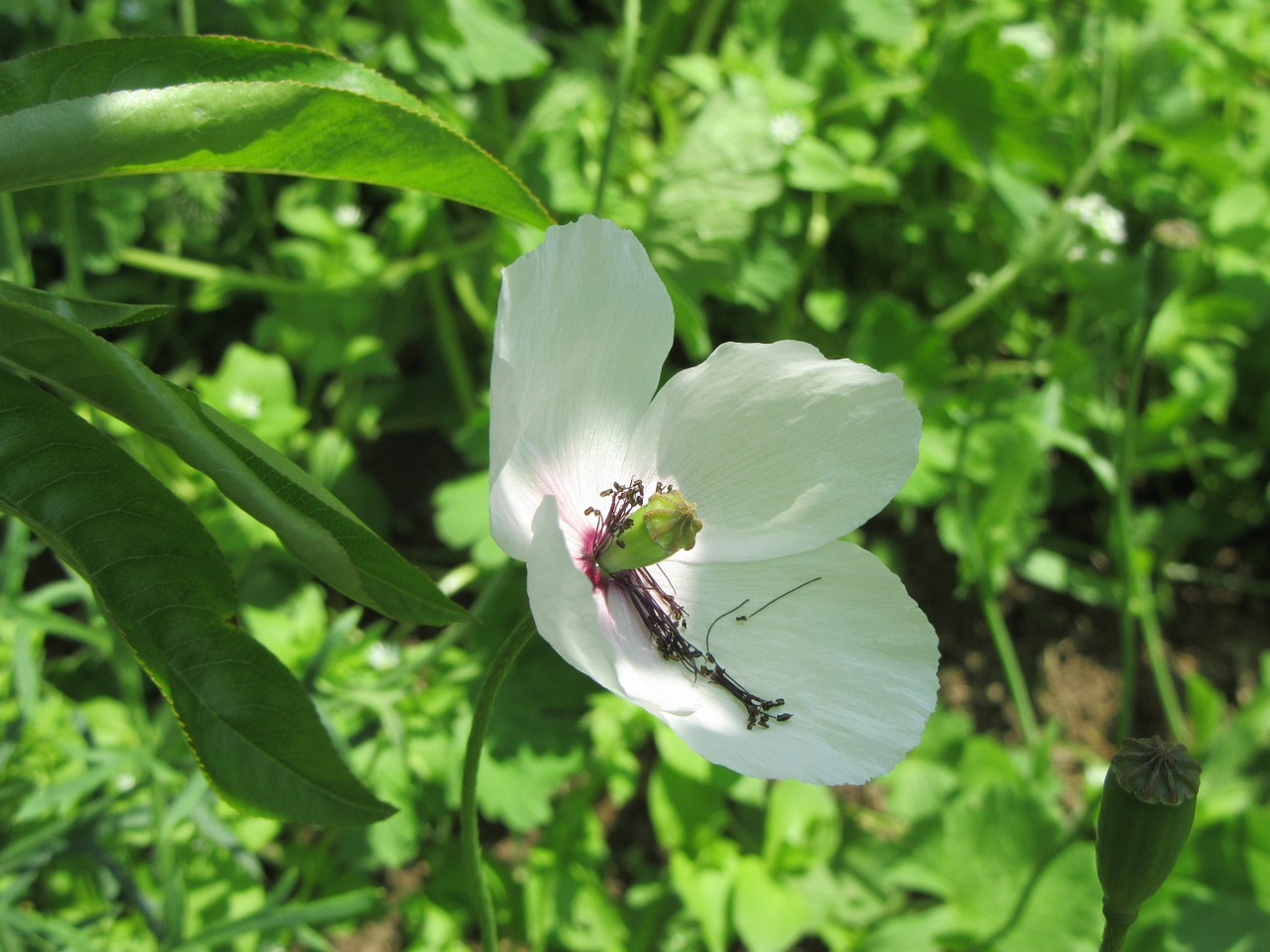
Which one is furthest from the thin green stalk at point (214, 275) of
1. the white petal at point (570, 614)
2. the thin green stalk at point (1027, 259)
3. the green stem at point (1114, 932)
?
the green stem at point (1114, 932)

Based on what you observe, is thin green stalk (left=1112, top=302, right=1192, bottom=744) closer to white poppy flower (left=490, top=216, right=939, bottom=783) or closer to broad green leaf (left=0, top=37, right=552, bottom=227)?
white poppy flower (left=490, top=216, right=939, bottom=783)

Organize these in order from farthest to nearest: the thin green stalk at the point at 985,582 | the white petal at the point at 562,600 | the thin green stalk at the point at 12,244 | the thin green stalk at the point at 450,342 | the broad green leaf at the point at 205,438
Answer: the thin green stalk at the point at 450,342
the thin green stalk at the point at 985,582
the thin green stalk at the point at 12,244
the white petal at the point at 562,600
the broad green leaf at the point at 205,438

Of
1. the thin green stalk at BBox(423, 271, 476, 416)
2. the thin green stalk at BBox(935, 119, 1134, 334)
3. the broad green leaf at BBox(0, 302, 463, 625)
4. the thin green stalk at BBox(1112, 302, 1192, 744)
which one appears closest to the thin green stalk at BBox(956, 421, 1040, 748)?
the thin green stalk at BBox(1112, 302, 1192, 744)

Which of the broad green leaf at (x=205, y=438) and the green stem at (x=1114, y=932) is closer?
the broad green leaf at (x=205, y=438)

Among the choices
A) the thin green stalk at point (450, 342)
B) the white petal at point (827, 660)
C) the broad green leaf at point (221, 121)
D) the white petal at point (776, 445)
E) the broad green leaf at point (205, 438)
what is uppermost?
the broad green leaf at point (221, 121)

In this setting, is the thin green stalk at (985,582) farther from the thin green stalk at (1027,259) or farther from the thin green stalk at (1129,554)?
the thin green stalk at (1027,259)

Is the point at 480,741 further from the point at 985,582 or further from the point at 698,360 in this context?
the point at 698,360

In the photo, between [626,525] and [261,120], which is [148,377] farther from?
[626,525]
